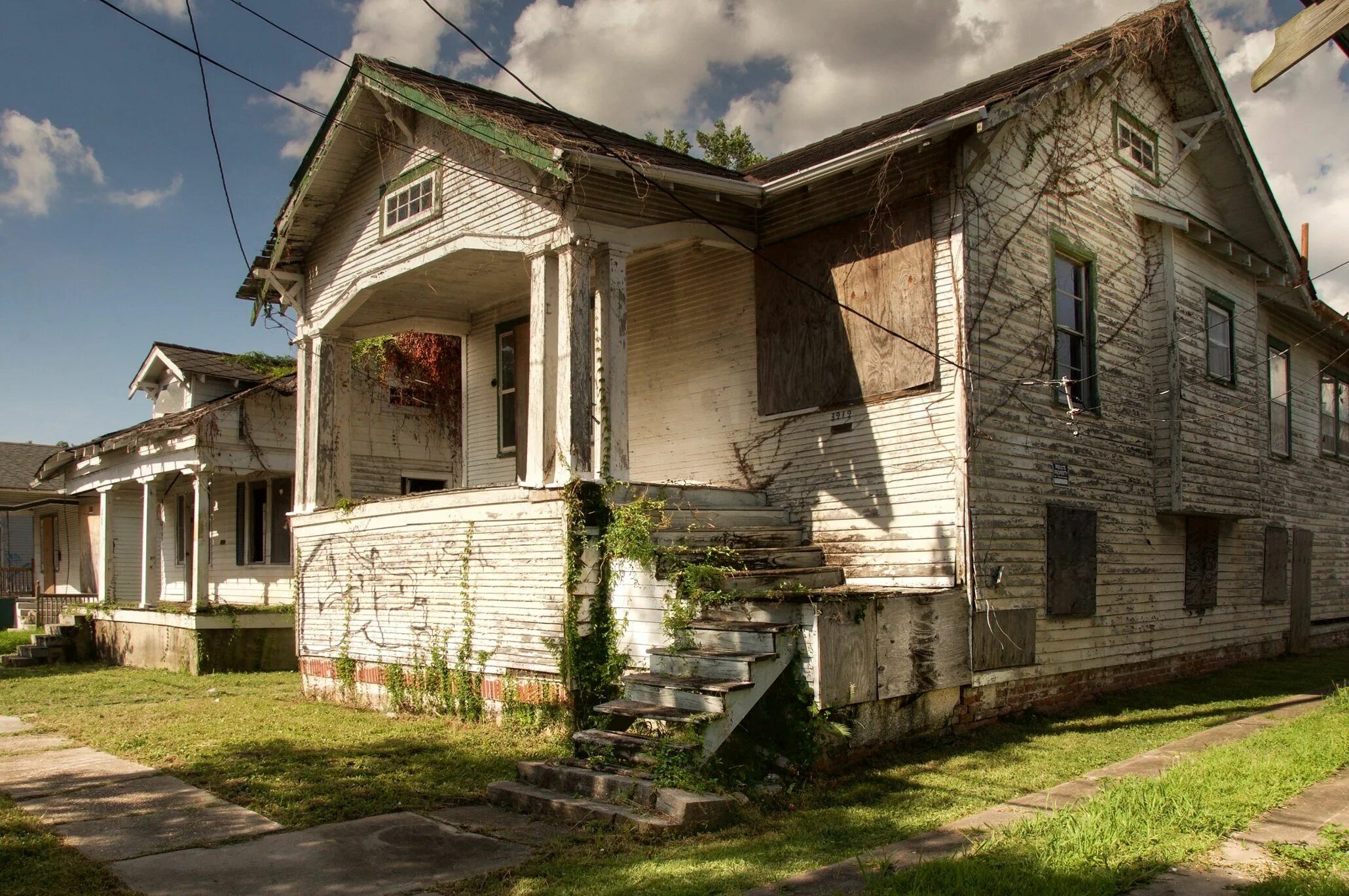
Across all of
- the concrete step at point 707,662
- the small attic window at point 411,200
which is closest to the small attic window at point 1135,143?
the small attic window at point 411,200

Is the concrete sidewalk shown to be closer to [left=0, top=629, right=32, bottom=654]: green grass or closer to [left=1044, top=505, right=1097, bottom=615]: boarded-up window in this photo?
[left=1044, top=505, right=1097, bottom=615]: boarded-up window

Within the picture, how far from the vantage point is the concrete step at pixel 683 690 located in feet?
22.7

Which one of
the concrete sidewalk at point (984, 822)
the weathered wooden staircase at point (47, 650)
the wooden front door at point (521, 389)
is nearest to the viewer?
the concrete sidewalk at point (984, 822)

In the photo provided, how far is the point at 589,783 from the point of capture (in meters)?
6.89

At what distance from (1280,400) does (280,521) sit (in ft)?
56.5

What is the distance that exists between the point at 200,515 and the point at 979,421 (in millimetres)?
13337

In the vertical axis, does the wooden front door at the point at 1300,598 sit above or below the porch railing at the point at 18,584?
above

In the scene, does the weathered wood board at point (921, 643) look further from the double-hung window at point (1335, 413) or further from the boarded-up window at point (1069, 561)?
the double-hung window at point (1335, 413)

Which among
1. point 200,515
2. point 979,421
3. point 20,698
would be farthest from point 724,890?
point 200,515

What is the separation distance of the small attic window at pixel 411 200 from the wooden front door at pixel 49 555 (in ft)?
74.5

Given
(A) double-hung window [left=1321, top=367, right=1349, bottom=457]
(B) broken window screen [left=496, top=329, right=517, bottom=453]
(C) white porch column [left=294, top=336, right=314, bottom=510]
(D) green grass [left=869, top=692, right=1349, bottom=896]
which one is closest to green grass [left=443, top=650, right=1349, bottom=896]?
(D) green grass [left=869, top=692, right=1349, bottom=896]

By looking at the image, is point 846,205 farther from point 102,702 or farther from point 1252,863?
point 102,702

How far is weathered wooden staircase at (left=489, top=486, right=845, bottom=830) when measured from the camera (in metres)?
6.43

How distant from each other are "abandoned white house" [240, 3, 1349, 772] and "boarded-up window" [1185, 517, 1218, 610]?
83 millimetres
